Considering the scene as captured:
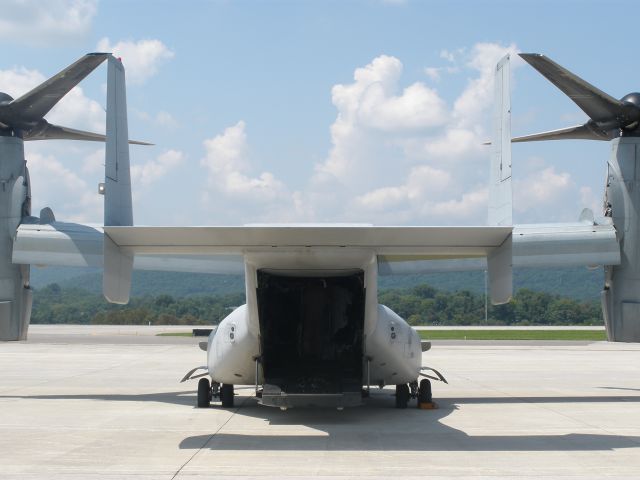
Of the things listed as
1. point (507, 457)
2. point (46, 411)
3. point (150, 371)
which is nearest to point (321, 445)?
point (507, 457)

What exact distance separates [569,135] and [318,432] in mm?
8345

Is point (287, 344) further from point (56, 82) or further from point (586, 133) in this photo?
point (586, 133)

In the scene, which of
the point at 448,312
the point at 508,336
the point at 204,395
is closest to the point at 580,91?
the point at 204,395

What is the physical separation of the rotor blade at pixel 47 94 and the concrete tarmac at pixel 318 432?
5.27 m

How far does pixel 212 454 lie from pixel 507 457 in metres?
3.45

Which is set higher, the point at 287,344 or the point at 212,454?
the point at 287,344

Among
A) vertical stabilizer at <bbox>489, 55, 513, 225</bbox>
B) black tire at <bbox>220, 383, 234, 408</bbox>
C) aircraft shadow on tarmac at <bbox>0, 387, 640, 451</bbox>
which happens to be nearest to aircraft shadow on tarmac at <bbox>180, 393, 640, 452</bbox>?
aircraft shadow on tarmac at <bbox>0, 387, 640, 451</bbox>

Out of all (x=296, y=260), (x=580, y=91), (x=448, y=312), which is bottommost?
(x=296, y=260)

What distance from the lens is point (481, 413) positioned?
14.3 meters

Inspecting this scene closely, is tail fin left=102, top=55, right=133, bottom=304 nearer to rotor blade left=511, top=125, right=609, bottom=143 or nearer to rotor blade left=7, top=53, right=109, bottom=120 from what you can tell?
rotor blade left=7, top=53, right=109, bottom=120

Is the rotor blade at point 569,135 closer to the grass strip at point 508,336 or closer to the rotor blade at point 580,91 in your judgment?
the rotor blade at point 580,91

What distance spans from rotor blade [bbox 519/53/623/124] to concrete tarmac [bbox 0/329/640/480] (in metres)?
5.29

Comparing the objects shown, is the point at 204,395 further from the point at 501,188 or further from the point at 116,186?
the point at 501,188

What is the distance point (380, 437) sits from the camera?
11594 millimetres
